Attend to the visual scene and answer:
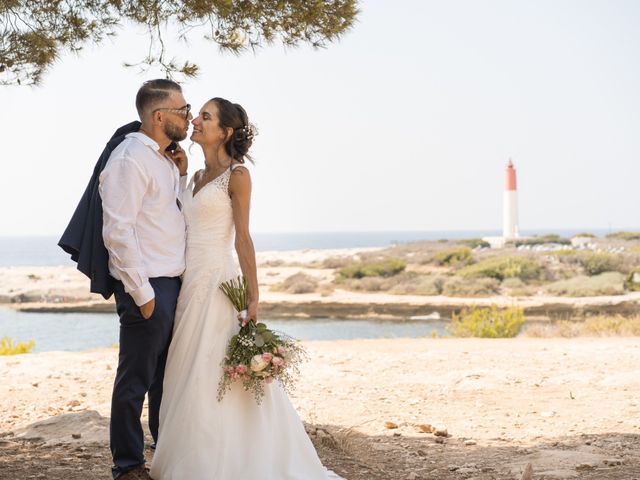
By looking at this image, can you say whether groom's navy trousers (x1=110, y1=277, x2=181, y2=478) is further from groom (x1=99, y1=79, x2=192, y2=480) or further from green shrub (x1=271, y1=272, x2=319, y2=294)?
green shrub (x1=271, y1=272, x2=319, y2=294)

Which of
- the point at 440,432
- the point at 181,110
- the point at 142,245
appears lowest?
the point at 440,432

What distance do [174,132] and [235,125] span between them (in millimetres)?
321

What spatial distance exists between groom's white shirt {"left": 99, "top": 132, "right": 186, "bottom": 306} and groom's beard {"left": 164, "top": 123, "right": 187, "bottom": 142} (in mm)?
117

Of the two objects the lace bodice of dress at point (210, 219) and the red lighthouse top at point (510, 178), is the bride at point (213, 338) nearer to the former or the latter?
the lace bodice of dress at point (210, 219)

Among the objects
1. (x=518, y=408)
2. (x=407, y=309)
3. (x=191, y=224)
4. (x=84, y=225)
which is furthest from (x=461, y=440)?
(x=407, y=309)

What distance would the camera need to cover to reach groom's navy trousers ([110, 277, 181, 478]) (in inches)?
152

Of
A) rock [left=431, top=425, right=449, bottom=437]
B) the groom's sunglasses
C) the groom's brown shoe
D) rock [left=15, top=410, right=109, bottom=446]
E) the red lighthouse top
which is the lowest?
rock [left=431, top=425, right=449, bottom=437]

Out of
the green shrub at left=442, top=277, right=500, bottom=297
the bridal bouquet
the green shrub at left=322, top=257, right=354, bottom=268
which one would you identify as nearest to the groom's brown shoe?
the bridal bouquet

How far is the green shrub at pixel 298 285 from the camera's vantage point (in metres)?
31.8

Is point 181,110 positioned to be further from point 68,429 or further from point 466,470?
point 68,429

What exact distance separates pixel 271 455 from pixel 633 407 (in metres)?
4.04

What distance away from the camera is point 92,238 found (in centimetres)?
388

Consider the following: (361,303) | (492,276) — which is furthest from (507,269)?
(361,303)

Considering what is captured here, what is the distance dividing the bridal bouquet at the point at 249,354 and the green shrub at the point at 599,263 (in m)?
31.3
